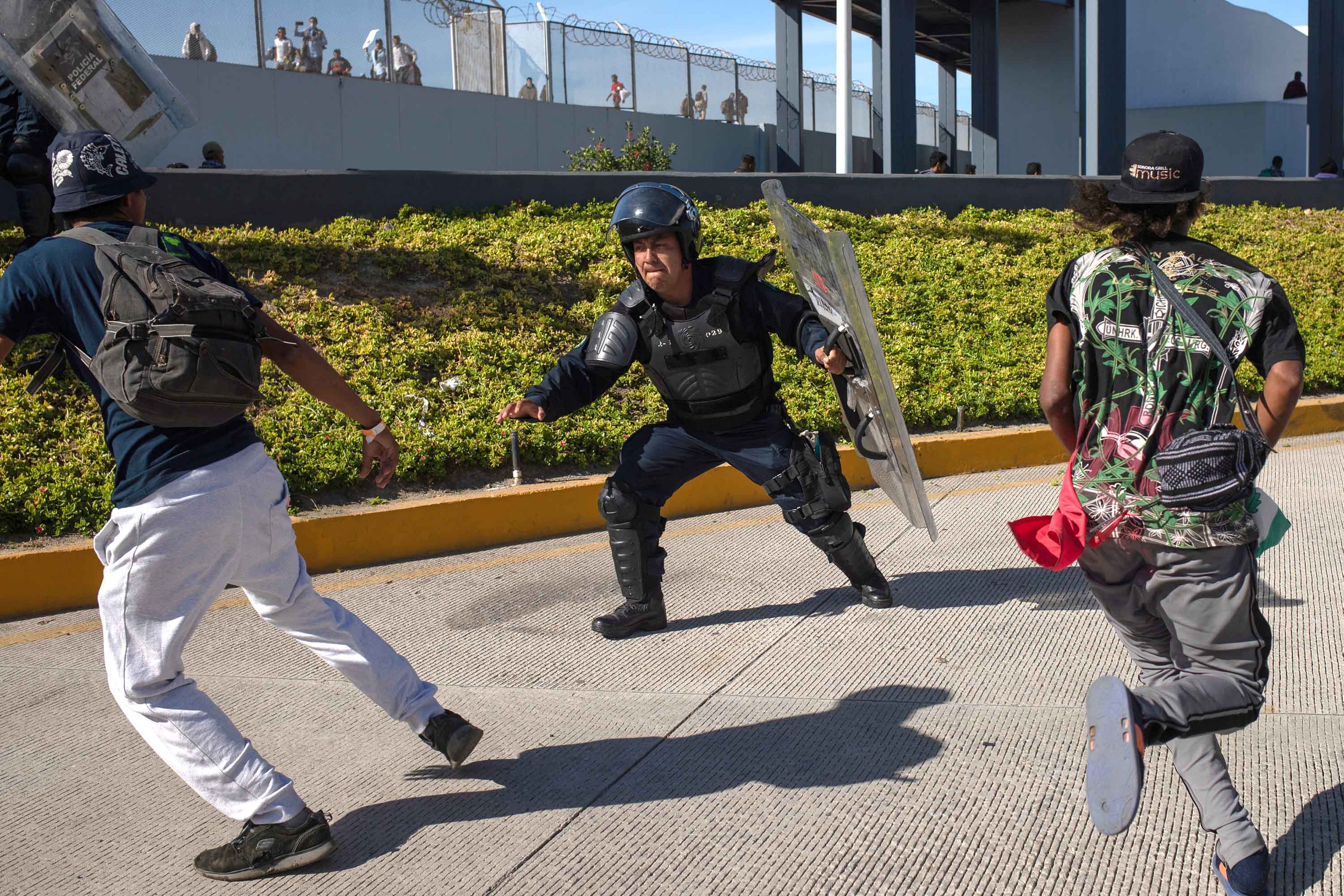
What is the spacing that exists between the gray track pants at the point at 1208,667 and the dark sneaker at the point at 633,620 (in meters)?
2.29

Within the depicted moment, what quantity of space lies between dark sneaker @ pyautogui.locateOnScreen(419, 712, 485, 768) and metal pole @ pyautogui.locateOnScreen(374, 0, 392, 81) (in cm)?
1501

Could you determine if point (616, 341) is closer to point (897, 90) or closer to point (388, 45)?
point (388, 45)

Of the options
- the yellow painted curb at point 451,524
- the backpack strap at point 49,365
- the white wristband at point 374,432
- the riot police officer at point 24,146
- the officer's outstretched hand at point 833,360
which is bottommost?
the yellow painted curb at point 451,524

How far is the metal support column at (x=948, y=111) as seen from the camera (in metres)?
32.8

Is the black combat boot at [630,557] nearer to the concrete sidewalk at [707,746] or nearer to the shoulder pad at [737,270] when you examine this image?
the concrete sidewalk at [707,746]

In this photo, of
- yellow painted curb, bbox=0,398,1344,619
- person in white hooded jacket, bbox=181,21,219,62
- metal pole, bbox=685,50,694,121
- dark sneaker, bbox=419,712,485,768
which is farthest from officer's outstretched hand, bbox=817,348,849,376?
metal pole, bbox=685,50,694,121

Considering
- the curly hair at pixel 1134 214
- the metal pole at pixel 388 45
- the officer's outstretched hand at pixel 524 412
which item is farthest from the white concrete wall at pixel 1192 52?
the curly hair at pixel 1134 214

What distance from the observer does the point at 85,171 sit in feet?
8.86

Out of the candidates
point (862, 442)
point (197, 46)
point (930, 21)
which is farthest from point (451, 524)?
point (930, 21)

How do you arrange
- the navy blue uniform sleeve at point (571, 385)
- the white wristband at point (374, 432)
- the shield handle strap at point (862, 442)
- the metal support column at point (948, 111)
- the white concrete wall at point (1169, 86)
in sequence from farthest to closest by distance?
the metal support column at point (948, 111) < the white concrete wall at point (1169, 86) < the navy blue uniform sleeve at point (571, 385) < the shield handle strap at point (862, 442) < the white wristband at point (374, 432)

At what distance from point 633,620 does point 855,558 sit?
0.91 meters

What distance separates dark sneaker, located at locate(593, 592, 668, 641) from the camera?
14.7 ft

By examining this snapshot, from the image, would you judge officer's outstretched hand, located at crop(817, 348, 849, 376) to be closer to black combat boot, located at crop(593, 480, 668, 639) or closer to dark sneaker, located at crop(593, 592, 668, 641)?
black combat boot, located at crop(593, 480, 668, 639)

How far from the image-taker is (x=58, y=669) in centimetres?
433
